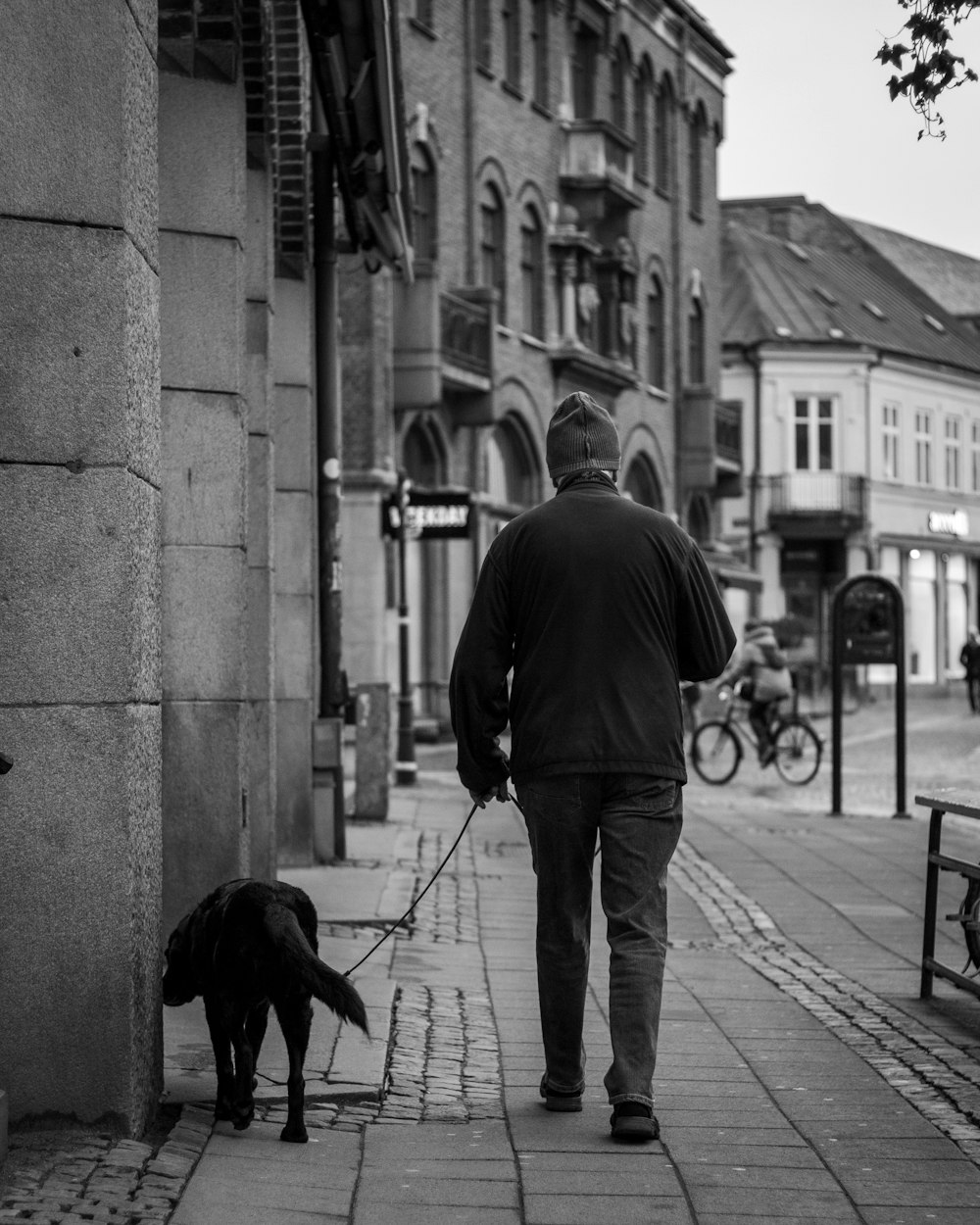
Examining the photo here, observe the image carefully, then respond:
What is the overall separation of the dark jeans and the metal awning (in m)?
6.09

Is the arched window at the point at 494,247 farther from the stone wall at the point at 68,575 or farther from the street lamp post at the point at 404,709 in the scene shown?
the stone wall at the point at 68,575

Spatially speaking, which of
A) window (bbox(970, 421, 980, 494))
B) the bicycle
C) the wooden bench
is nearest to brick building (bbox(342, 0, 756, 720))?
the bicycle

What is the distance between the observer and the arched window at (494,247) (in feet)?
115

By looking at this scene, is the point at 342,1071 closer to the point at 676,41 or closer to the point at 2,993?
the point at 2,993

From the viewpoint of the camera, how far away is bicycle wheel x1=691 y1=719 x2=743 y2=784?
76.7ft

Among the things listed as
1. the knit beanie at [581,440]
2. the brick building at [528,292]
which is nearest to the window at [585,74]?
the brick building at [528,292]

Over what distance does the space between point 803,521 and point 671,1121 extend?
5165 centimetres

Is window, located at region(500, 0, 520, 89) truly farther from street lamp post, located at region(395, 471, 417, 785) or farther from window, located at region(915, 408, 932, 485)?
window, located at region(915, 408, 932, 485)

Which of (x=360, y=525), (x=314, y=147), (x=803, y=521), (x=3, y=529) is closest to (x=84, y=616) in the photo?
(x=3, y=529)

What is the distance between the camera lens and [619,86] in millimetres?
41562

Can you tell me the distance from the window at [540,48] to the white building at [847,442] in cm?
1790

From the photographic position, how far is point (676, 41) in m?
45.2

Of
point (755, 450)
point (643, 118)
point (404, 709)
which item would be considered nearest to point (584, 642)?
point (404, 709)

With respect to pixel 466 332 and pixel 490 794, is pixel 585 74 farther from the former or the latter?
pixel 490 794
